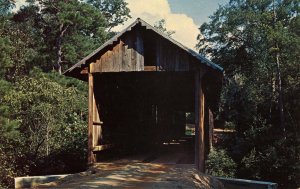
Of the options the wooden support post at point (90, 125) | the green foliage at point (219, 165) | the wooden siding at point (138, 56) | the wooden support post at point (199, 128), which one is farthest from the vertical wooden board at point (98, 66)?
the green foliage at point (219, 165)

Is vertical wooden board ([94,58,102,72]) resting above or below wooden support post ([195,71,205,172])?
above

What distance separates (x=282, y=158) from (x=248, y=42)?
807 inches

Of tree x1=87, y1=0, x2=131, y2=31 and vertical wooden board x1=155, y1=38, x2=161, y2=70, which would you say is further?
tree x1=87, y1=0, x2=131, y2=31

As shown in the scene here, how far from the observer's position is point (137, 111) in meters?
21.2

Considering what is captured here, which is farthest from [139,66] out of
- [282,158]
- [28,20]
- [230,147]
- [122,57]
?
[28,20]

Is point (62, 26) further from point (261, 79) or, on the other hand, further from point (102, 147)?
point (102, 147)

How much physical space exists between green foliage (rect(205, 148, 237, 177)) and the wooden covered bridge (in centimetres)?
236

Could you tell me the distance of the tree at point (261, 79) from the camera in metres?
22.8

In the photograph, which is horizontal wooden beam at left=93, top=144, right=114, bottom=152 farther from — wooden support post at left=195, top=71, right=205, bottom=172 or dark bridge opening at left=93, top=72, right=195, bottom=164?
wooden support post at left=195, top=71, right=205, bottom=172

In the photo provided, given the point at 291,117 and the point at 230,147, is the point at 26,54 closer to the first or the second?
the point at 230,147

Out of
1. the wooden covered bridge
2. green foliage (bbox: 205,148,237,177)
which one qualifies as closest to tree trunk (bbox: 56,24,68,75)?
the wooden covered bridge

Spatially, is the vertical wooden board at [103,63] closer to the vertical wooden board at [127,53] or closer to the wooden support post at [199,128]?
the vertical wooden board at [127,53]

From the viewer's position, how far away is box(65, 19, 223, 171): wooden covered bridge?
49.4ft

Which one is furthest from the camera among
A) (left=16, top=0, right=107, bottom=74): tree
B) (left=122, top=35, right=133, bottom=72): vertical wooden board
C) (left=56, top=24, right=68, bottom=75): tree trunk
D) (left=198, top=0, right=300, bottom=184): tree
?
(left=56, top=24, right=68, bottom=75): tree trunk
